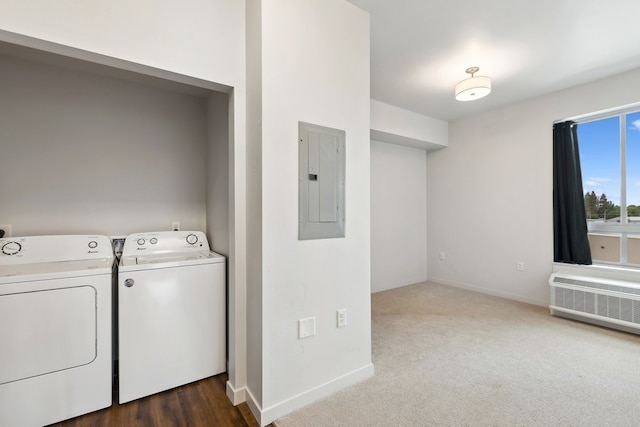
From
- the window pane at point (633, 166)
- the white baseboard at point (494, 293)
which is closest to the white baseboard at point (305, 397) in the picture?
the white baseboard at point (494, 293)

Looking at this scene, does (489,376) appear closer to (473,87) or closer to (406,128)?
(473,87)

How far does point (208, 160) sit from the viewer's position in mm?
2773

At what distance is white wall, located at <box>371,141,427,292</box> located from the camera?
4.29 meters

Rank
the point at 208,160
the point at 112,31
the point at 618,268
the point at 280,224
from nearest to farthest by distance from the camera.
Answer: the point at 112,31
the point at 280,224
the point at 208,160
the point at 618,268

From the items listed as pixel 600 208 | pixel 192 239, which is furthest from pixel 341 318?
pixel 600 208

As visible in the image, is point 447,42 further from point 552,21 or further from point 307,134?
point 307,134

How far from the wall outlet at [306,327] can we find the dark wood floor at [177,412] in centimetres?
55

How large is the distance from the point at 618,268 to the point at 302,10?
4.06m

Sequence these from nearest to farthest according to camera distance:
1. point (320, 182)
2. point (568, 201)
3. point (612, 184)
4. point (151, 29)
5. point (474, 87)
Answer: point (151, 29) < point (320, 182) < point (474, 87) < point (612, 184) < point (568, 201)

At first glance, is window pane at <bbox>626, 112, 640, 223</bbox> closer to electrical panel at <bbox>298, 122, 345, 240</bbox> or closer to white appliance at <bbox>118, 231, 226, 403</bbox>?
electrical panel at <bbox>298, 122, 345, 240</bbox>

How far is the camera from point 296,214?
5.86 feet

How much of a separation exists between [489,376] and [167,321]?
7.70ft

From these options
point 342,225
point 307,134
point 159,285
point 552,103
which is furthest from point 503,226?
point 159,285

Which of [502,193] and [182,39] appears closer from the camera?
[182,39]
